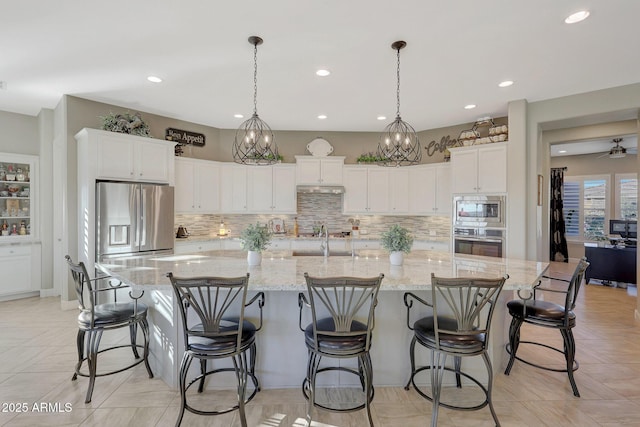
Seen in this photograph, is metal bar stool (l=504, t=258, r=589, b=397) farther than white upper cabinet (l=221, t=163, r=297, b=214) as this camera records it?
No

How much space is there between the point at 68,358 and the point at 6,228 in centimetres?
328

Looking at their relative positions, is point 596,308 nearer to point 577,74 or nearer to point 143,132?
point 577,74

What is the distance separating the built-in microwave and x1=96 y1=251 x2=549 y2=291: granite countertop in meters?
1.60

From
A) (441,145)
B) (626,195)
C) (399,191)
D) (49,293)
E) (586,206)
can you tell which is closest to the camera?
(49,293)

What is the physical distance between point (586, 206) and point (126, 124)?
35.1 feet

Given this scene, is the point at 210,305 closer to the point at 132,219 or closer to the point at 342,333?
the point at 342,333

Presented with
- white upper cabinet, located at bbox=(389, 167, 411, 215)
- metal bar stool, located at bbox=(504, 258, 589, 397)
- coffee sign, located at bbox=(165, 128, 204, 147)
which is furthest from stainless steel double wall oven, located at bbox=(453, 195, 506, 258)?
coffee sign, located at bbox=(165, 128, 204, 147)

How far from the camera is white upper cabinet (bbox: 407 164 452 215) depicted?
5.53 metres

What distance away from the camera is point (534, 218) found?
14.3 ft

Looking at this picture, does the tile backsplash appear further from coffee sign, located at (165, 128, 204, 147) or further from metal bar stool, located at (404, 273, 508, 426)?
metal bar stool, located at (404, 273, 508, 426)

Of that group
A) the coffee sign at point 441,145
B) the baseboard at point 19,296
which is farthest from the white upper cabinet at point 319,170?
the baseboard at point 19,296

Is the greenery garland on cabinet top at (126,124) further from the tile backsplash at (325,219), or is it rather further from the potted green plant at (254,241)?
the potted green plant at (254,241)

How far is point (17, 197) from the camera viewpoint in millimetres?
4875

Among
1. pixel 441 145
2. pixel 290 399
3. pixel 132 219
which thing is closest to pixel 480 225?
pixel 441 145
